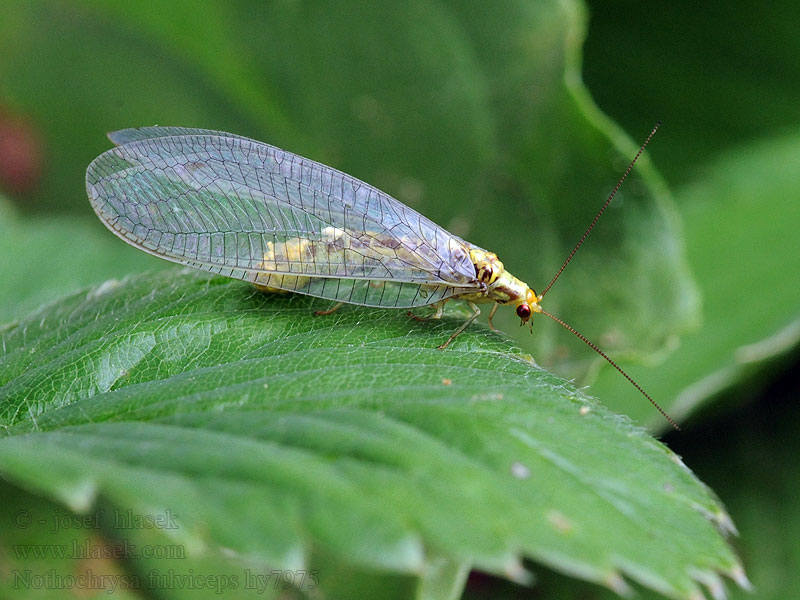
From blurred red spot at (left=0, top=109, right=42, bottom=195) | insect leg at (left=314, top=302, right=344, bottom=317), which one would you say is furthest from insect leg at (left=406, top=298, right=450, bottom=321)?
blurred red spot at (left=0, top=109, right=42, bottom=195)

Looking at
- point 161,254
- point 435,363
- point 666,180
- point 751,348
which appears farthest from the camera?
point 666,180

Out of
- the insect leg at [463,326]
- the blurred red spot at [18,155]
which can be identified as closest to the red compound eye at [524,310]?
the insect leg at [463,326]

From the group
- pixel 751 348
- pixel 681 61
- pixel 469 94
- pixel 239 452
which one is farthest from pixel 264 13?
pixel 239 452

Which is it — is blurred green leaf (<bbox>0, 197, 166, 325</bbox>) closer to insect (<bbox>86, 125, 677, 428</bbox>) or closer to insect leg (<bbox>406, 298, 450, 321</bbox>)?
insect (<bbox>86, 125, 677, 428</bbox>)

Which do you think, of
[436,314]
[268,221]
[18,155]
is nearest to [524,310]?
[436,314]

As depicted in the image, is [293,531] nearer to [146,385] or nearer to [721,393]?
[146,385]

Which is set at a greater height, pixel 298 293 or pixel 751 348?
pixel 751 348
